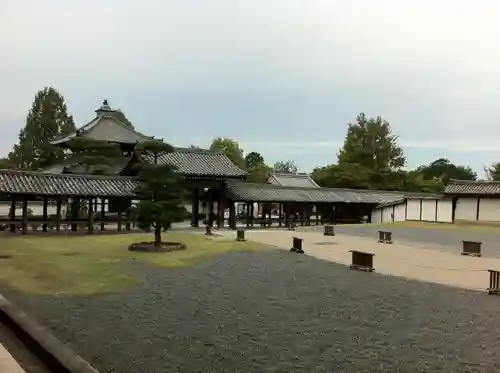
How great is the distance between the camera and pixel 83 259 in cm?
1519

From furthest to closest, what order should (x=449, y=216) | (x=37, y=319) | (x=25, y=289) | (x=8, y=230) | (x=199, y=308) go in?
(x=449, y=216) < (x=8, y=230) < (x=25, y=289) < (x=199, y=308) < (x=37, y=319)

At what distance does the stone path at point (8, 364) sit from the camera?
5478mm

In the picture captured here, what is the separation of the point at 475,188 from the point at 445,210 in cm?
338

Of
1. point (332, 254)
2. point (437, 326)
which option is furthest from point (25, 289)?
point (332, 254)

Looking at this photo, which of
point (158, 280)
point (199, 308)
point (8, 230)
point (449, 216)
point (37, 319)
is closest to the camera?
point (37, 319)

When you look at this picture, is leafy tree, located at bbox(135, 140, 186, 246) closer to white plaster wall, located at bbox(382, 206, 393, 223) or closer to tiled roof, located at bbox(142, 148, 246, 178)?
tiled roof, located at bbox(142, 148, 246, 178)

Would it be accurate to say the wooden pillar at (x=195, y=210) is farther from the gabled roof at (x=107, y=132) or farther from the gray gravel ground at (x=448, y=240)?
the gray gravel ground at (x=448, y=240)

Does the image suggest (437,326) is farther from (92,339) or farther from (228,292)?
(92,339)

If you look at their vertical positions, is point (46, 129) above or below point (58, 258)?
above

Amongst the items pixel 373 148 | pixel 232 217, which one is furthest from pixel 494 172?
pixel 232 217

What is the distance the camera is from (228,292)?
10828 mm

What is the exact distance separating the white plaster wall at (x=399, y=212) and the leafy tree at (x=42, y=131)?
27808mm

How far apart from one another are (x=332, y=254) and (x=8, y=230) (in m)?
16.1

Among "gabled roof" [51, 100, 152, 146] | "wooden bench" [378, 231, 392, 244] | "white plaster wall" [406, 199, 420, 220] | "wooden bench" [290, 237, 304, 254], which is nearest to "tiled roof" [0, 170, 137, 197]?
"wooden bench" [290, 237, 304, 254]
